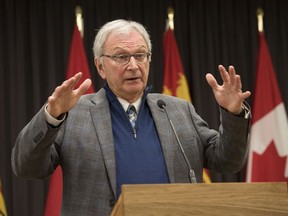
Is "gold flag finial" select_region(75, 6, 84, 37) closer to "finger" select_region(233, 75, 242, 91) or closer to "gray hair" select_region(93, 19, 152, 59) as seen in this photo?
"gray hair" select_region(93, 19, 152, 59)

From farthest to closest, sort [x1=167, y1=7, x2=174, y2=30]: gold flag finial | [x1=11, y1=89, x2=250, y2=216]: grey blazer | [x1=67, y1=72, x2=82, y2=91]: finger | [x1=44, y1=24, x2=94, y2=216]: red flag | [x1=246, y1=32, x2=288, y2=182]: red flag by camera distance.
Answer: [x1=167, y1=7, x2=174, y2=30]: gold flag finial, [x1=246, y1=32, x2=288, y2=182]: red flag, [x1=44, y1=24, x2=94, y2=216]: red flag, [x1=11, y1=89, x2=250, y2=216]: grey blazer, [x1=67, y1=72, x2=82, y2=91]: finger

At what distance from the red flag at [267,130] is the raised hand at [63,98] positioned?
3352 mm

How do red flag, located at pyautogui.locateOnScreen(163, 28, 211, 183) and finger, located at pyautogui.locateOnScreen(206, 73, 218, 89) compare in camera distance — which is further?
red flag, located at pyautogui.locateOnScreen(163, 28, 211, 183)

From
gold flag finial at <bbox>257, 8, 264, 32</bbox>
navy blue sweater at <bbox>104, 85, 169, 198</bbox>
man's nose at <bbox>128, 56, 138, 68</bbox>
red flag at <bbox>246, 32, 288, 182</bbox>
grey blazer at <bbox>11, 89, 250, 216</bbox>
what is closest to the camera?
grey blazer at <bbox>11, 89, 250, 216</bbox>

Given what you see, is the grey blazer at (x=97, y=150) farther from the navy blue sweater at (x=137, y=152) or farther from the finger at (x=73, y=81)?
the finger at (x=73, y=81)

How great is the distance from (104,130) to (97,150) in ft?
0.36

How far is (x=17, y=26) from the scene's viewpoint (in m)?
5.43

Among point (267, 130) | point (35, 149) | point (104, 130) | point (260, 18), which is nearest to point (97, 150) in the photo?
point (104, 130)

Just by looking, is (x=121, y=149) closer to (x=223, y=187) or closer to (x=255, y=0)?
(x=223, y=187)

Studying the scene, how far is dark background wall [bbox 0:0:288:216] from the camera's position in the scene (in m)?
5.23

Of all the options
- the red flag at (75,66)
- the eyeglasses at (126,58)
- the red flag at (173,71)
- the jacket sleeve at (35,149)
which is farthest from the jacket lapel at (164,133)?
the red flag at (173,71)

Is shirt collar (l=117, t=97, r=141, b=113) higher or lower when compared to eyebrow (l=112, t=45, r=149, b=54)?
lower

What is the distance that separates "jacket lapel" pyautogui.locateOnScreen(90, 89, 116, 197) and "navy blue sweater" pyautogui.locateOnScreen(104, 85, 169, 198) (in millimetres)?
44

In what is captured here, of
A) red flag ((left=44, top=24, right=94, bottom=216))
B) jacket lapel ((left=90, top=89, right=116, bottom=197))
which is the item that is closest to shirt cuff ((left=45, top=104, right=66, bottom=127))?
jacket lapel ((left=90, top=89, right=116, bottom=197))
